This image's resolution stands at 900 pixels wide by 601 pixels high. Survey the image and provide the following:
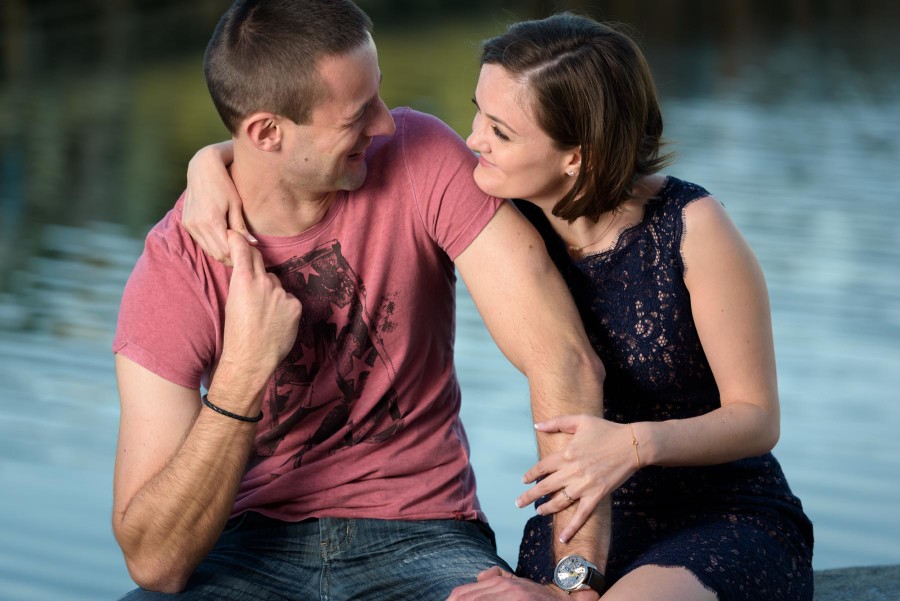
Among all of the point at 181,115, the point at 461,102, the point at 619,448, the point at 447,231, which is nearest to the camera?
the point at 619,448

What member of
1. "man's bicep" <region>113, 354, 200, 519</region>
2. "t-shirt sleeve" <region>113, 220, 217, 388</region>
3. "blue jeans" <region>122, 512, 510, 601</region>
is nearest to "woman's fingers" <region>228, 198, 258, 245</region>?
"t-shirt sleeve" <region>113, 220, 217, 388</region>

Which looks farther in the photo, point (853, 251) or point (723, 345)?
point (853, 251)

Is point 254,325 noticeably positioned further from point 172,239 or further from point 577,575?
point 577,575

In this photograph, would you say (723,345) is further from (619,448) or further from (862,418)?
(862,418)

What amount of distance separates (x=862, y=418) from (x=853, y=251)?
2.43 m

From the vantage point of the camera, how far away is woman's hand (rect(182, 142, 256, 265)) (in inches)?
92.0

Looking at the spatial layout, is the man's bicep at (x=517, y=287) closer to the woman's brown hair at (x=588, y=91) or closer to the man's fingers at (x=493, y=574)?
the woman's brown hair at (x=588, y=91)

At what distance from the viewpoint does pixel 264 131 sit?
7.72 feet

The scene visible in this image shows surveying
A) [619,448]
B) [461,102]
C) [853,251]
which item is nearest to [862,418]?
[853,251]

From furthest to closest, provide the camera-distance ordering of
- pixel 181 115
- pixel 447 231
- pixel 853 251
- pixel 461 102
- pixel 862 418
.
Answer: pixel 461 102 → pixel 181 115 → pixel 853 251 → pixel 862 418 → pixel 447 231

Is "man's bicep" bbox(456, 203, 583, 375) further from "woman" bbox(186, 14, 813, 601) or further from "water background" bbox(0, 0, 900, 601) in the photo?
"water background" bbox(0, 0, 900, 601)

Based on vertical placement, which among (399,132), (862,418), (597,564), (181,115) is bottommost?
(181,115)

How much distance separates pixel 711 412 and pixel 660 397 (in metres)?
0.19

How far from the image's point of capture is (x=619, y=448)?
222 centimetres
